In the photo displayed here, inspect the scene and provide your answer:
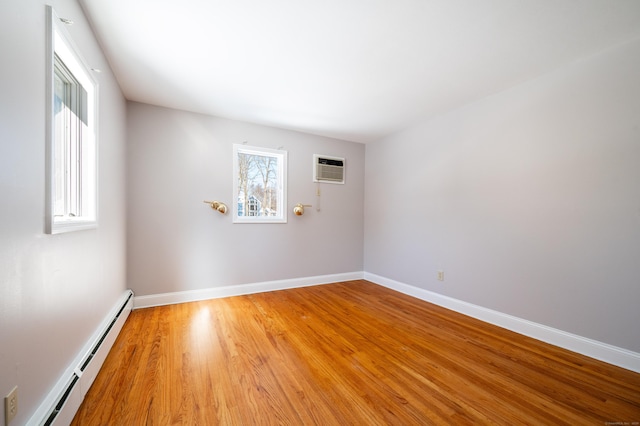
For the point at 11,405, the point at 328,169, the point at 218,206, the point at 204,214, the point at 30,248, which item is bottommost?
the point at 11,405

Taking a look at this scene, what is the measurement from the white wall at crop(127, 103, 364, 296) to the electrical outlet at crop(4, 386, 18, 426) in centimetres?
230

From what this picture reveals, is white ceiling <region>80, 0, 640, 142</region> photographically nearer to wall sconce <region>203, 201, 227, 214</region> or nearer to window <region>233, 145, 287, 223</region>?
window <region>233, 145, 287, 223</region>

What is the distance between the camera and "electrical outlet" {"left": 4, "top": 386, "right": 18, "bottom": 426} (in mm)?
896

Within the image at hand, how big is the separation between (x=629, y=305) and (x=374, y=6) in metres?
2.89

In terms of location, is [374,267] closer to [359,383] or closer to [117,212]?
[359,383]

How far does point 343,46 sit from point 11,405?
2688 millimetres

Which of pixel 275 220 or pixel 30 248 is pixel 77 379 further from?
pixel 275 220

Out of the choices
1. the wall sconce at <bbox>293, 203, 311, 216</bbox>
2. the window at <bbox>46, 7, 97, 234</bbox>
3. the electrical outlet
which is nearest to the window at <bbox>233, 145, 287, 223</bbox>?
the wall sconce at <bbox>293, 203, 311, 216</bbox>

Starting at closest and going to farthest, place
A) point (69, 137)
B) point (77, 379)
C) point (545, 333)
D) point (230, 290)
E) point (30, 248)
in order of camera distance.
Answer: point (30, 248) → point (77, 379) → point (69, 137) → point (545, 333) → point (230, 290)

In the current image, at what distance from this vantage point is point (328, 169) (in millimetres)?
4234

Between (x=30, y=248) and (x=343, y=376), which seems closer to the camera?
(x=30, y=248)

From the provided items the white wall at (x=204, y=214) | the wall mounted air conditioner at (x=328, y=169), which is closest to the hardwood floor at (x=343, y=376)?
the white wall at (x=204, y=214)

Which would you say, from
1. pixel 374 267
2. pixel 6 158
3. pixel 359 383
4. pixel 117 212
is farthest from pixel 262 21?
pixel 374 267

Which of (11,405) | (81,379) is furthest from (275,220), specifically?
(11,405)
